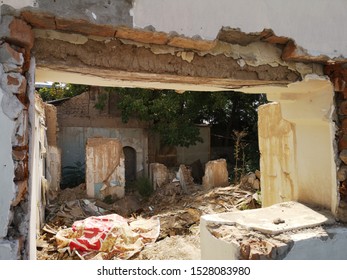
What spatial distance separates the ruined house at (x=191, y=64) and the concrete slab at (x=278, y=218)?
0.06 ft

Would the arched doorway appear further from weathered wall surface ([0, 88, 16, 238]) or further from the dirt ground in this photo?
weathered wall surface ([0, 88, 16, 238])

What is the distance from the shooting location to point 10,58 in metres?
1.47

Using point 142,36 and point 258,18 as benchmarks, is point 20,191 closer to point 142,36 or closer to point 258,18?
point 142,36

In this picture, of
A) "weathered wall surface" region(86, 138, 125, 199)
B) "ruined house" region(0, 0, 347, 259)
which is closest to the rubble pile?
"weathered wall surface" region(86, 138, 125, 199)

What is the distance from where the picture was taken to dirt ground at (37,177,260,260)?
17.3ft

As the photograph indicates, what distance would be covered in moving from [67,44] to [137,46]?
414mm

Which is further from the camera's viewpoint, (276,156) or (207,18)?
(276,156)

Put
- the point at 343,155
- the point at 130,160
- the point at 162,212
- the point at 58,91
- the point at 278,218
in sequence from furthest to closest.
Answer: the point at 58,91, the point at 130,160, the point at 162,212, the point at 278,218, the point at 343,155

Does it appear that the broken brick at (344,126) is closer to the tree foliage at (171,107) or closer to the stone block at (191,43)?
the stone block at (191,43)

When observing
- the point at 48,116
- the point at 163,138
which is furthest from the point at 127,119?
the point at 48,116

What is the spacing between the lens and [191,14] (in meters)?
1.79

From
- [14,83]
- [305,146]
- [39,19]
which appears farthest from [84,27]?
[305,146]

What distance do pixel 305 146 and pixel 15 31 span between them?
240 cm

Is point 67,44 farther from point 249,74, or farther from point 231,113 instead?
point 231,113
